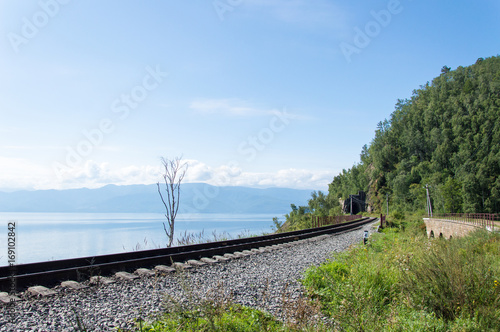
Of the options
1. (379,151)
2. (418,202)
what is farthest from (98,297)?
(379,151)

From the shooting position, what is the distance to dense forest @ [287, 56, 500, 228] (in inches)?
3157

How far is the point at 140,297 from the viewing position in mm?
5293

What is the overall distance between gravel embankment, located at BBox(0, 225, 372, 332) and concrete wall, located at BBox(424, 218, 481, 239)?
15904 mm

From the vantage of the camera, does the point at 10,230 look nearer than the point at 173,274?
Yes

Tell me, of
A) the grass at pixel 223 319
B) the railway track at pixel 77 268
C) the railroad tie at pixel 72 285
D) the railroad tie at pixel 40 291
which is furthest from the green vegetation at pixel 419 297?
the railroad tie at pixel 40 291

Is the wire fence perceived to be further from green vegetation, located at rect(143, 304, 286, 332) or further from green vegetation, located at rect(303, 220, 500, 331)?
green vegetation, located at rect(143, 304, 286, 332)

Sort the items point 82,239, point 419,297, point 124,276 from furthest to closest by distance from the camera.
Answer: point 82,239, point 124,276, point 419,297

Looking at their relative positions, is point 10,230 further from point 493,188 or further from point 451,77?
point 451,77

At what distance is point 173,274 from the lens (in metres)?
6.92

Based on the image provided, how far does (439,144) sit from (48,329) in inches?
4211

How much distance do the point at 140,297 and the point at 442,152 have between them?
332 ft

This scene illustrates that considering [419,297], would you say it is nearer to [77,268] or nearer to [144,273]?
[144,273]

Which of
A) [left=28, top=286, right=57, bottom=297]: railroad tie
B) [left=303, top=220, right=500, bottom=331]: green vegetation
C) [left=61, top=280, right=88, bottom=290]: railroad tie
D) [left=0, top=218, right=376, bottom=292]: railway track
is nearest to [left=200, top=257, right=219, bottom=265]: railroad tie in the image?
[left=0, top=218, right=376, bottom=292]: railway track

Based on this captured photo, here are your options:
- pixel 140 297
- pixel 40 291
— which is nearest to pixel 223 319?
pixel 140 297
